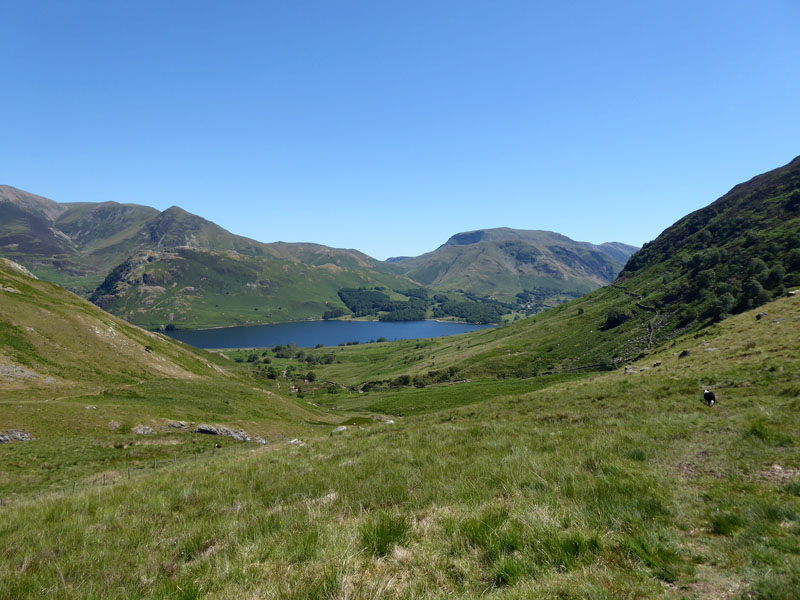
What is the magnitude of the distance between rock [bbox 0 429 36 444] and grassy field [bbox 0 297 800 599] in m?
36.7

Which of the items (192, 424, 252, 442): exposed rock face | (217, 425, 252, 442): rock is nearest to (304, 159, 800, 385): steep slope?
(217, 425, 252, 442): rock

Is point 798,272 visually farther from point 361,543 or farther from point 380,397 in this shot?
point 361,543

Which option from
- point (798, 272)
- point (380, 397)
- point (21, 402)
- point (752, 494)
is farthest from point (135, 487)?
point (798, 272)

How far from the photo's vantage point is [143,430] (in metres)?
40.9

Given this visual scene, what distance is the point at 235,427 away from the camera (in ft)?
159

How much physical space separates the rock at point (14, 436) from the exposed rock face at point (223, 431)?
1466 centimetres

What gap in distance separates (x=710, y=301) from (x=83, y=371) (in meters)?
176

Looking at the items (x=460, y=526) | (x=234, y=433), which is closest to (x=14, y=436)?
(x=234, y=433)

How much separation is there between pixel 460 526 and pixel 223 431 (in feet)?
162

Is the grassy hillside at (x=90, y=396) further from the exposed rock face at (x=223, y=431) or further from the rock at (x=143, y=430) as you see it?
the exposed rock face at (x=223, y=431)

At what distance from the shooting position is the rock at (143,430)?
4025cm

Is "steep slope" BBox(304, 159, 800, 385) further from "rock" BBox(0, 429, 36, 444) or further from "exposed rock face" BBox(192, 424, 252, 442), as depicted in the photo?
"rock" BBox(0, 429, 36, 444)

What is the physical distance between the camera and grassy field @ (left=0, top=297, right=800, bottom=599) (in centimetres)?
394

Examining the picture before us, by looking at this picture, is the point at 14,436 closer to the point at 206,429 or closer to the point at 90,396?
the point at 206,429
